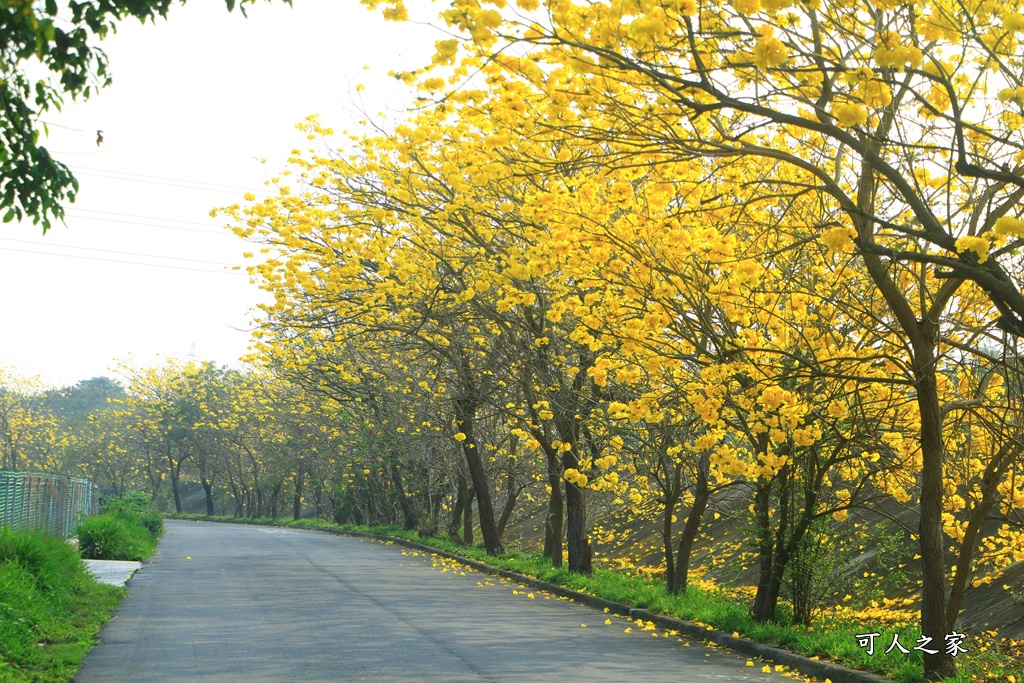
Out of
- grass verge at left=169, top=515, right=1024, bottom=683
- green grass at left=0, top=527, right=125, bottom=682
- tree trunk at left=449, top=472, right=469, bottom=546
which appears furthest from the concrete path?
tree trunk at left=449, top=472, right=469, bottom=546

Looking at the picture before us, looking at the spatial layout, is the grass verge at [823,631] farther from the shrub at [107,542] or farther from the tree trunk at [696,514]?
the shrub at [107,542]

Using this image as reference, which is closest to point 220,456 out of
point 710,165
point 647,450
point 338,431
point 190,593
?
point 338,431

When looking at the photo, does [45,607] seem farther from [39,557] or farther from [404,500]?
[404,500]

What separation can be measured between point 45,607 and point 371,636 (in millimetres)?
3470

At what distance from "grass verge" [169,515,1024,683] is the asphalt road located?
21.1 inches

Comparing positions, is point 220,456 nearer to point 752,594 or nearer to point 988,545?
point 752,594

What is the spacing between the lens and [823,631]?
10.5 meters

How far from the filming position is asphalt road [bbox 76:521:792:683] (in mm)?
8609

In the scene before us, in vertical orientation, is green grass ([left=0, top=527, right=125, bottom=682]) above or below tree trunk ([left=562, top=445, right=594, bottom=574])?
below

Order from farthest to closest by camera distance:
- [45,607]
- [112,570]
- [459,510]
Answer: [459,510], [112,570], [45,607]

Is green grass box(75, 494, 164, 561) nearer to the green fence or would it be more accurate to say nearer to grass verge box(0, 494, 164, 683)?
the green fence

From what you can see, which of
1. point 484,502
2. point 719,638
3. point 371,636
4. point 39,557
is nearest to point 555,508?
point 484,502

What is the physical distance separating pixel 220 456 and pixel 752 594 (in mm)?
45522

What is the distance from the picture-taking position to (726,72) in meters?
7.24
